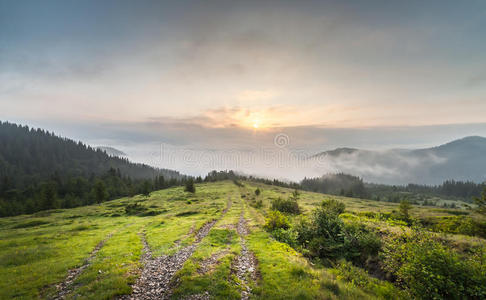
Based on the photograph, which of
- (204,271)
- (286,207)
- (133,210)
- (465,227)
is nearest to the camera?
(204,271)

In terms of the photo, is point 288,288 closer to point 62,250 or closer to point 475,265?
point 475,265

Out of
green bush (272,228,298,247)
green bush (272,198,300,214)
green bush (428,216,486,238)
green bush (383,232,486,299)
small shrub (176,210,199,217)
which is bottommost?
small shrub (176,210,199,217)

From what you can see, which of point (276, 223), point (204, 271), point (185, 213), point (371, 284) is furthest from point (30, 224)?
point (371, 284)

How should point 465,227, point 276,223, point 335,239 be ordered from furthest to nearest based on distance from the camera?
point 276,223, point 335,239, point 465,227

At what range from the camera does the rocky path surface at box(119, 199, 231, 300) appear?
12.8 metres

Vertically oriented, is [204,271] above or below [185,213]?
above

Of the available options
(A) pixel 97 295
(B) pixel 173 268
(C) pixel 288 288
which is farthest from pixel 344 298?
(A) pixel 97 295

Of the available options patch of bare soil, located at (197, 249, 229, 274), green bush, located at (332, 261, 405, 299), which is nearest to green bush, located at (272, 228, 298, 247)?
green bush, located at (332, 261, 405, 299)

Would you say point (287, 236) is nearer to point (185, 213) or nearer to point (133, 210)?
point (185, 213)

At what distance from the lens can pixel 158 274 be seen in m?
15.6

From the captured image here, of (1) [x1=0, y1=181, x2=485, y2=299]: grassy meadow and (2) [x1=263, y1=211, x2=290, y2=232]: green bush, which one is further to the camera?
(2) [x1=263, y1=211, x2=290, y2=232]: green bush

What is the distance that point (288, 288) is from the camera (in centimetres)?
1309

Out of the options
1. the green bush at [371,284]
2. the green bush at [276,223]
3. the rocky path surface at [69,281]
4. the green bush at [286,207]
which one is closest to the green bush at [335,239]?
the green bush at [371,284]

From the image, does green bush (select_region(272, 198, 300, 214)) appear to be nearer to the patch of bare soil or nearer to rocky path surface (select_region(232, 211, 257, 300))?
rocky path surface (select_region(232, 211, 257, 300))
